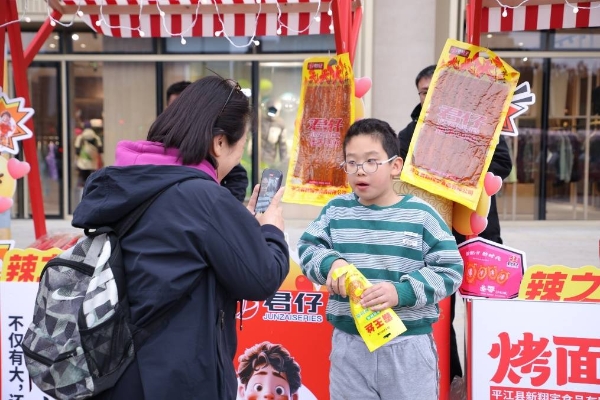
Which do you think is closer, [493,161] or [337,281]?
[337,281]

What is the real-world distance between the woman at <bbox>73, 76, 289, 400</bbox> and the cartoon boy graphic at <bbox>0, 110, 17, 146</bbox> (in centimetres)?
247

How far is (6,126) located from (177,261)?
2708 mm

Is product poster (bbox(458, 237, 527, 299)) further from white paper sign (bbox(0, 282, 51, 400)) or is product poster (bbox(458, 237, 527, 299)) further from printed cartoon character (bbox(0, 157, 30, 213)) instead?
printed cartoon character (bbox(0, 157, 30, 213))

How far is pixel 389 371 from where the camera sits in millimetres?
2193

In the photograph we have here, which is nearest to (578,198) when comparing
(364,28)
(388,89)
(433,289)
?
(388,89)

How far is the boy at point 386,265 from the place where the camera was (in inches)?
85.7

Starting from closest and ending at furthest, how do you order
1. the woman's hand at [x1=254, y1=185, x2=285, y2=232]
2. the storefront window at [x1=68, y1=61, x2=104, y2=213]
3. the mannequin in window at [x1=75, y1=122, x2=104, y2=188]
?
the woman's hand at [x1=254, y1=185, x2=285, y2=232]
the storefront window at [x1=68, y1=61, x2=104, y2=213]
the mannequin in window at [x1=75, y1=122, x2=104, y2=188]

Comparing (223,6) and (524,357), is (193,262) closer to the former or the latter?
(524,357)

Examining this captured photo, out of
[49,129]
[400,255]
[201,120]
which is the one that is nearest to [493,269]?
[400,255]

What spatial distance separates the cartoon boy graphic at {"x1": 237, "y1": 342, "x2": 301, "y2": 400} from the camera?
3.04 m

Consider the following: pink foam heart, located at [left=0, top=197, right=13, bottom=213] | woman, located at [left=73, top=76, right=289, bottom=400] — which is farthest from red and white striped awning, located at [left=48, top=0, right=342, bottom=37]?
woman, located at [left=73, top=76, right=289, bottom=400]

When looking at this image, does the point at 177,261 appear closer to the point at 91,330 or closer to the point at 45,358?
the point at 91,330

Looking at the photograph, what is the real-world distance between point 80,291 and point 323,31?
3.54m

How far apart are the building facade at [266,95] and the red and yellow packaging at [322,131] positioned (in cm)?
673
